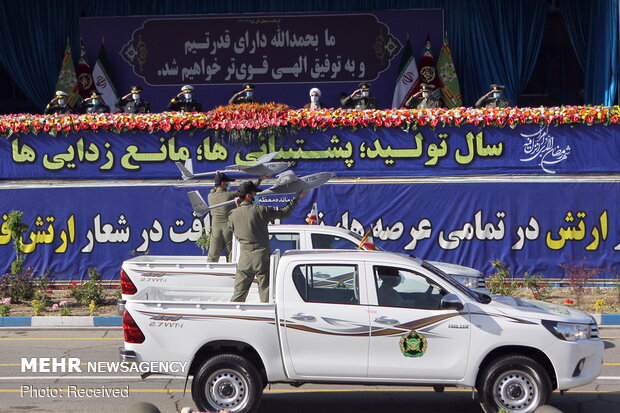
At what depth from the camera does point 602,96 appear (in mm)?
26234

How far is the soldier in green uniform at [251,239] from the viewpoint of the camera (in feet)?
34.8

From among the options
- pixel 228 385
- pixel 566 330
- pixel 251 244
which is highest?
pixel 251 244

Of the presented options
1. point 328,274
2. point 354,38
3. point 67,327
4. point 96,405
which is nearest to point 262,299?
point 328,274

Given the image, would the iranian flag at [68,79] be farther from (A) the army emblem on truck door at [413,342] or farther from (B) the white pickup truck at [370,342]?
(A) the army emblem on truck door at [413,342]

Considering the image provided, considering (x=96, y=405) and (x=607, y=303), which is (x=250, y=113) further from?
(x=96, y=405)

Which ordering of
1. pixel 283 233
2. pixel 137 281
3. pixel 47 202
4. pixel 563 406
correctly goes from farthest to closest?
pixel 47 202
pixel 283 233
pixel 137 281
pixel 563 406

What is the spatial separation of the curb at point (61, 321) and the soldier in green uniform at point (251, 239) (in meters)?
5.17

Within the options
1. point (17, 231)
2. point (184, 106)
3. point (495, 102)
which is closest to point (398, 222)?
point (495, 102)

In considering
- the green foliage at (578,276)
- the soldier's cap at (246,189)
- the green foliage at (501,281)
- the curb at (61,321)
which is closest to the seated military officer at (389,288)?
the soldier's cap at (246,189)

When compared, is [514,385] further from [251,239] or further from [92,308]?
[92,308]

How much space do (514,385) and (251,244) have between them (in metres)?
3.51

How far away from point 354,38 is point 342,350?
1992 cm

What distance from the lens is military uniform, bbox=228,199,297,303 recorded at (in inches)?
417

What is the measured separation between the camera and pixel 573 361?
8.75 m
